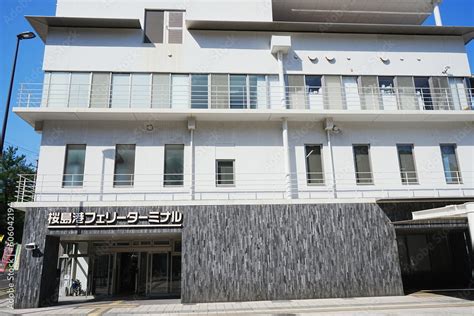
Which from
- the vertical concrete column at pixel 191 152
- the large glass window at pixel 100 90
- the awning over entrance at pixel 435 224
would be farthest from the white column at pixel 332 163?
the large glass window at pixel 100 90

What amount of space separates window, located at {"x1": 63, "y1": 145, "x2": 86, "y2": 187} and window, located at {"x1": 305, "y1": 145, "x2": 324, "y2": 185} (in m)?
8.08

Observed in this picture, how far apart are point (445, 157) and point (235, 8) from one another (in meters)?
10.2

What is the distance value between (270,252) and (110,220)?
515 centimetres

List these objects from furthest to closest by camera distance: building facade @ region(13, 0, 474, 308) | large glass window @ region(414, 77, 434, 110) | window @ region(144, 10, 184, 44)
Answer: large glass window @ region(414, 77, 434, 110)
window @ region(144, 10, 184, 44)
building facade @ region(13, 0, 474, 308)

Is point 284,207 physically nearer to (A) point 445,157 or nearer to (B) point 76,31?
(A) point 445,157

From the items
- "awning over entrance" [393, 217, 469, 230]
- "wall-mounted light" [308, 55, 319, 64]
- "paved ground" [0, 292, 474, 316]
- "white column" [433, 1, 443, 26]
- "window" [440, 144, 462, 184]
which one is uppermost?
"white column" [433, 1, 443, 26]

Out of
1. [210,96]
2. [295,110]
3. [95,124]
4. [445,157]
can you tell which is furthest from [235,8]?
[445,157]

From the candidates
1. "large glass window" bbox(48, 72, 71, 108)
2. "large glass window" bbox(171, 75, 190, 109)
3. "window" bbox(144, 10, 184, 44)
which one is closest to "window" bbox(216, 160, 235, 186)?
"large glass window" bbox(171, 75, 190, 109)

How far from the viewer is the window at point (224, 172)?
12531mm

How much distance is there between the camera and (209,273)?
10859mm

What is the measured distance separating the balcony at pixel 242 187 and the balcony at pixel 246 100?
2.19 m

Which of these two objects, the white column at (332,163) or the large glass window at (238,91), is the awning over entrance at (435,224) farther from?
the large glass window at (238,91)

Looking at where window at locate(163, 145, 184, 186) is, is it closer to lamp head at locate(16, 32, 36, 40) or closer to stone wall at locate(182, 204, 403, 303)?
stone wall at locate(182, 204, 403, 303)

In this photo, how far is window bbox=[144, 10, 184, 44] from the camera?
44.6 ft
